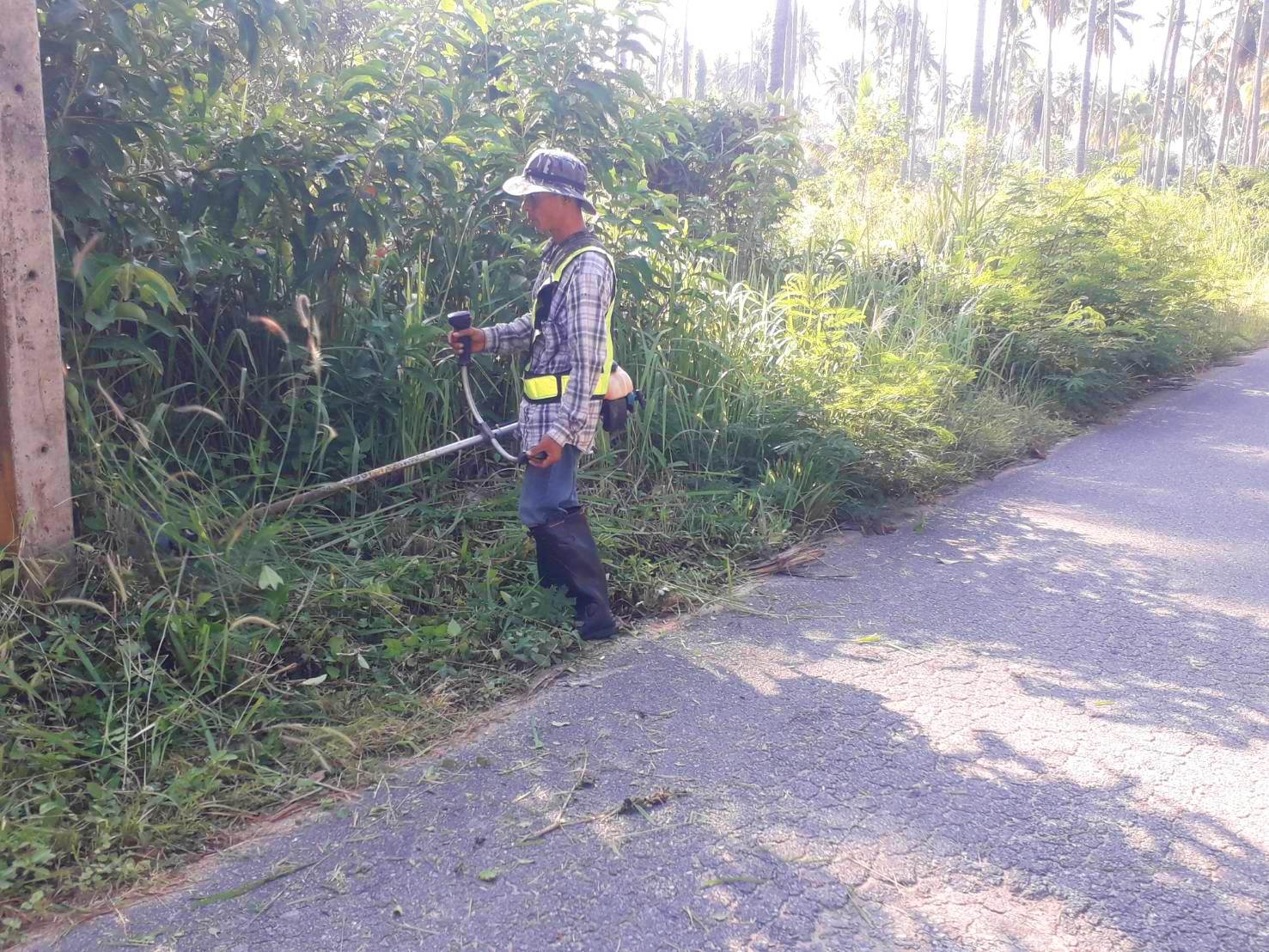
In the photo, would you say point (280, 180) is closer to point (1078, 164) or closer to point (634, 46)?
point (634, 46)

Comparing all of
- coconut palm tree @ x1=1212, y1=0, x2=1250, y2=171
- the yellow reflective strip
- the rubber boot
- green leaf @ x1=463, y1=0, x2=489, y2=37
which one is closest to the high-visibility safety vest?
the yellow reflective strip

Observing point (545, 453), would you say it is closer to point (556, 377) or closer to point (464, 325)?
point (556, 377)

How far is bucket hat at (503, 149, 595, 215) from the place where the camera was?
415cm

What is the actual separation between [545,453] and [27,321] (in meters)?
1.88

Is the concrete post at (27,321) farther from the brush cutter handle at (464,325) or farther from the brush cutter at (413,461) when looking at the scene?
the brush cutter handle at (464,325)

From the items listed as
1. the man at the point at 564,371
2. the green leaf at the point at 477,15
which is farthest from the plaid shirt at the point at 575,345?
the green leaf at the point at 477,15

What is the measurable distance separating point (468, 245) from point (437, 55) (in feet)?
3.38

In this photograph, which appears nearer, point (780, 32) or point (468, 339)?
point (468, 339)

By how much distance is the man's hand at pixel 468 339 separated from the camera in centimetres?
439

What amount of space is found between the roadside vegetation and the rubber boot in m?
0.11

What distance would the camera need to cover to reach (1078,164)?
111ft

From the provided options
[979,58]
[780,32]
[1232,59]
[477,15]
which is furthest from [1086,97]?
[477,15]

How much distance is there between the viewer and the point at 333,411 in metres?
4.93

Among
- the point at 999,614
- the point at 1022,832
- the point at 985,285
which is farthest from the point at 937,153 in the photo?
the point at 1022,832
